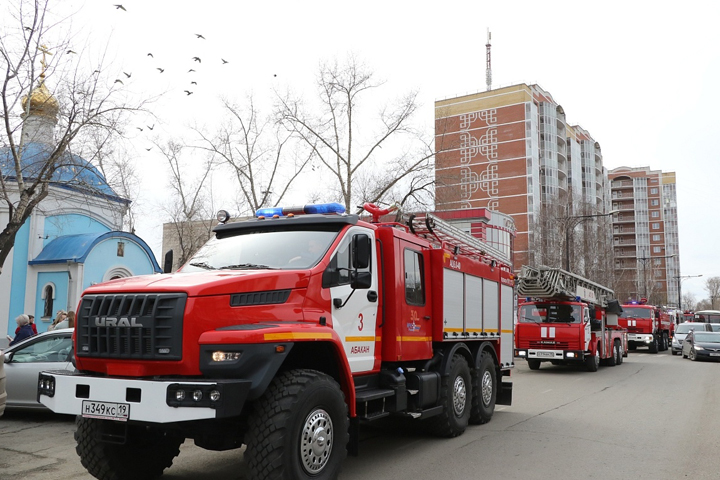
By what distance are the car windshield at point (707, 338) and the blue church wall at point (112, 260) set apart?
23.7 metres

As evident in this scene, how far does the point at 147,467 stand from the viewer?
598cm

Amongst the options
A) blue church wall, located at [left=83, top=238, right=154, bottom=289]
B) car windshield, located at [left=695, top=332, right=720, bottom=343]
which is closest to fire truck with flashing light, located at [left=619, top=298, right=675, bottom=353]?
car windshield, located at [left=695, top=332, right=720, bottom=343]

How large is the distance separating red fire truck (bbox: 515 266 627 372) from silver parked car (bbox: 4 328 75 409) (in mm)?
13781

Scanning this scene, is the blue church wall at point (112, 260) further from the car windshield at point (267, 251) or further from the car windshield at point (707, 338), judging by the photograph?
the car windshield at point (707, 338)

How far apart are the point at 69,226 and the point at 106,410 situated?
22539mm

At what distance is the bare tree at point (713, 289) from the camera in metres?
131

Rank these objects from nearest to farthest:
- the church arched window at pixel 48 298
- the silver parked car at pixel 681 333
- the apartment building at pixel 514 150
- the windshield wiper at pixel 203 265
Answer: the windshield wiper at pixel 203 265
the church arched window at pixel 48 298
the silver parked car at pixel 681 333
the apartment building at pixel 514 150

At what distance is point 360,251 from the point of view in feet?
20.1

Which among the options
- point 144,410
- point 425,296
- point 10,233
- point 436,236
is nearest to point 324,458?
point 144,410

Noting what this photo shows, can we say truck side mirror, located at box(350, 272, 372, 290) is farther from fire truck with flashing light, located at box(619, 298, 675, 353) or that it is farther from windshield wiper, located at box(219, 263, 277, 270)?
fire truck with flashing light, located at box(619, 298, 675, 353)

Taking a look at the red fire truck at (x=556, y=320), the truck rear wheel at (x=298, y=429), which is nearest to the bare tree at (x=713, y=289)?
the red fire truck at (x=556, y=320)

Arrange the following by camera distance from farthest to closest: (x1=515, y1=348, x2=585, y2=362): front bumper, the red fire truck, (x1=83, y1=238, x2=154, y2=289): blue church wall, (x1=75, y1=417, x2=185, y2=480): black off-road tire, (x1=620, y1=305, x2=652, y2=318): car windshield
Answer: (x1=620, y1=305, x2=652, y2=318): car windshield → (x1=83, y1=238, x2=154, y2=289): blue church wall → (x1=515, y1=348, x2=585, y2=362): front bumper → the red fire truck → (x1=75, y1=417, x2=185, y2=480): black off-road tire

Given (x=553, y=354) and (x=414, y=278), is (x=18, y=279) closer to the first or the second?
(x=553, y=354)

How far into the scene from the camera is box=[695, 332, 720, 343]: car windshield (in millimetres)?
25984
